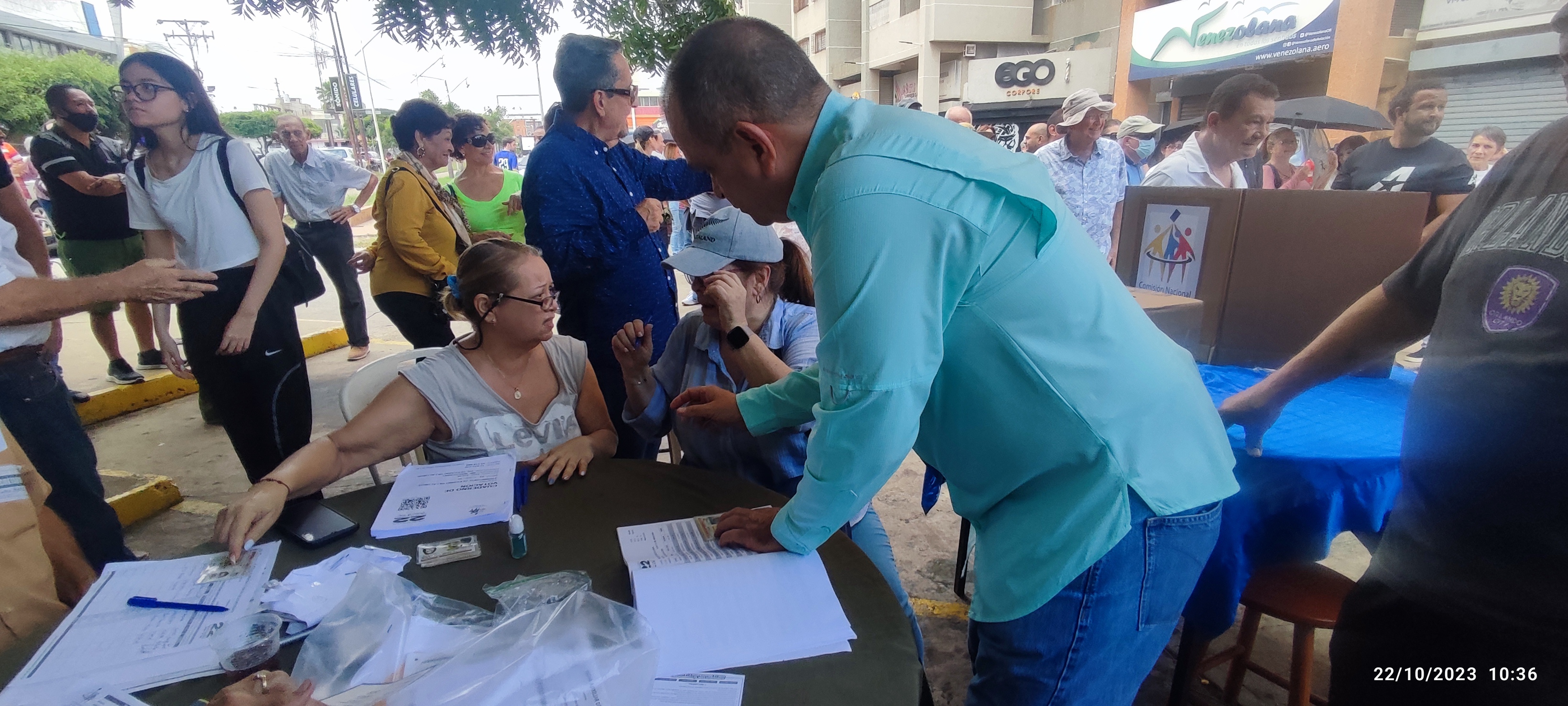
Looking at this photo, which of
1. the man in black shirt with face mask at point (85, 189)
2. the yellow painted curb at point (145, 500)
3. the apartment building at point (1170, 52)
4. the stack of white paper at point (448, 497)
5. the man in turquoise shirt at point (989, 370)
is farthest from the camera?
the man in black shirt with face mask at point (85, 189)

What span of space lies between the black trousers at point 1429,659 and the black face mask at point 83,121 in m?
6.46

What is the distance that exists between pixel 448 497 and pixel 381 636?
584mm

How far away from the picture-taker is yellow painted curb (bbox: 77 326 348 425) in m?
4.36

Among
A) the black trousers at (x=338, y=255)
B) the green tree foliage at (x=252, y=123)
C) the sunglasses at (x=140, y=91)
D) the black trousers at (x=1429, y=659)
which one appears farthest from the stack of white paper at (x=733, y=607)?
the green tree foliage at (x=252, y=123)

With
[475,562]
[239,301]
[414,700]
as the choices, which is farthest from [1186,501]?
[239,301]

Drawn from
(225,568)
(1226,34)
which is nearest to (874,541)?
(225,568)

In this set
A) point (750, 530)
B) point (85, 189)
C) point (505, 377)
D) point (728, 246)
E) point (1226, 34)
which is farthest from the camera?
point (1226, 34)

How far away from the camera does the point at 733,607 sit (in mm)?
1133

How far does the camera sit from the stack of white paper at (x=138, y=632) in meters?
1.02

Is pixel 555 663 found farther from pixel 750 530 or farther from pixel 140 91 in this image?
pixel 140 91

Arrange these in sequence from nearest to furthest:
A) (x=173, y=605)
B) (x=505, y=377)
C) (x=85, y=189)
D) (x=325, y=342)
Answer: (x=173, y=605)
(x=505, y=377)
(x=85, y=189)
(x=325, y=342)

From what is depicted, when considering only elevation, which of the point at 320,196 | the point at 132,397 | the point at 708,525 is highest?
the point at 320,196

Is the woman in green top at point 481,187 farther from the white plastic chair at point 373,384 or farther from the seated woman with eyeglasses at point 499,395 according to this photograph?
the seated woman with eyeglasses at point 499,395

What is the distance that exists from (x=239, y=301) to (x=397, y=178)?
1.11 m
